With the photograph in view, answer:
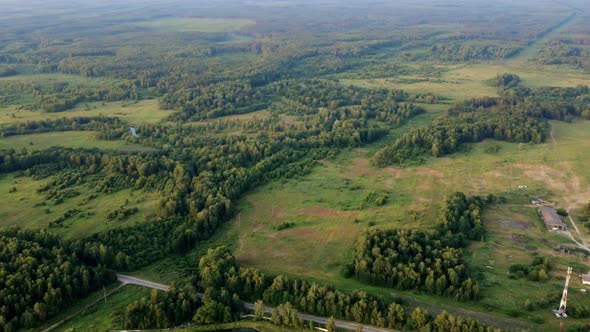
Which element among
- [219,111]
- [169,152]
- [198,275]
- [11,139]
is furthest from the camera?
[219,111]

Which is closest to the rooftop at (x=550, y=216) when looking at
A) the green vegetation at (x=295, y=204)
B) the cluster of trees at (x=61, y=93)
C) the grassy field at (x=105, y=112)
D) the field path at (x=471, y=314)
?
the green vegetation at (x=295, y=204)

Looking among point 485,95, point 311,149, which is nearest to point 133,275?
point 311,149

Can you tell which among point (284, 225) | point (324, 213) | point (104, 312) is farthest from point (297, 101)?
point (104, 312)

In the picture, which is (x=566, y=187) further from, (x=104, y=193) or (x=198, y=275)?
(x=104, y=193)

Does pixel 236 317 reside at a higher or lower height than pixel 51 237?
lower

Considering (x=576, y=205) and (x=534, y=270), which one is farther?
(x=576, y=205)

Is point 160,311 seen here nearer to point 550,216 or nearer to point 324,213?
point 324,213
